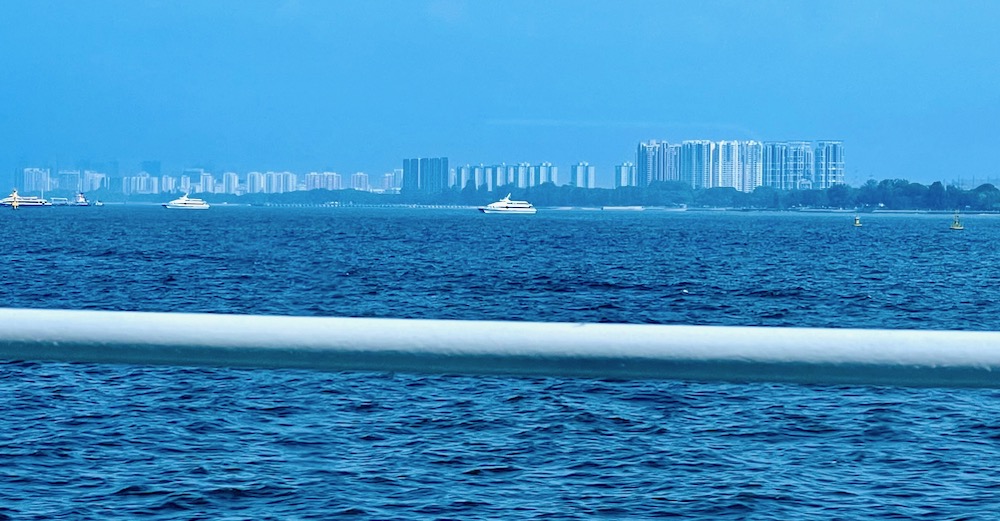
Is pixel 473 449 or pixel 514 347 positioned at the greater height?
pixel 514 347

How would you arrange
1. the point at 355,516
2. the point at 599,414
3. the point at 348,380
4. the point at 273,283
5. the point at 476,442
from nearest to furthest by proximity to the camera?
the point at 355,516, the point at 476,442, the point at 599,414, the point at 348,380, the point at 273,283

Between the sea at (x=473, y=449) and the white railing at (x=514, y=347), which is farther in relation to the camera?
the sea at (x=473, y=449)

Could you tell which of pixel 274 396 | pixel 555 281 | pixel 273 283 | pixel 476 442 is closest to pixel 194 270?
pixel 273 283

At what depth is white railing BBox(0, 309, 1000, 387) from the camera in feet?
3.59

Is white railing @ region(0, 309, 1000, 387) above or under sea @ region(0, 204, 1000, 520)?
above

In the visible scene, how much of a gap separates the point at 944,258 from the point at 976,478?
7079 cm

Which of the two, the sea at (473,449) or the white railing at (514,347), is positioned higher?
the white railing at (514,347)

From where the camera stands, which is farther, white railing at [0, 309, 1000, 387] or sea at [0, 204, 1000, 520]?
→ sea at [0, 204, 1000, 520]

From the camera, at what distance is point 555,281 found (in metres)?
55.6

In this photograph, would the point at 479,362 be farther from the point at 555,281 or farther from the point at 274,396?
the point at 555,281

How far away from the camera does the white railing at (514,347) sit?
109 cm

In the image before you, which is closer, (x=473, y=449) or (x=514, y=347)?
(x=514, y=347)

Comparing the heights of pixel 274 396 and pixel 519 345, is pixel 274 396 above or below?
below

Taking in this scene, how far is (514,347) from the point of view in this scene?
1121 mm
